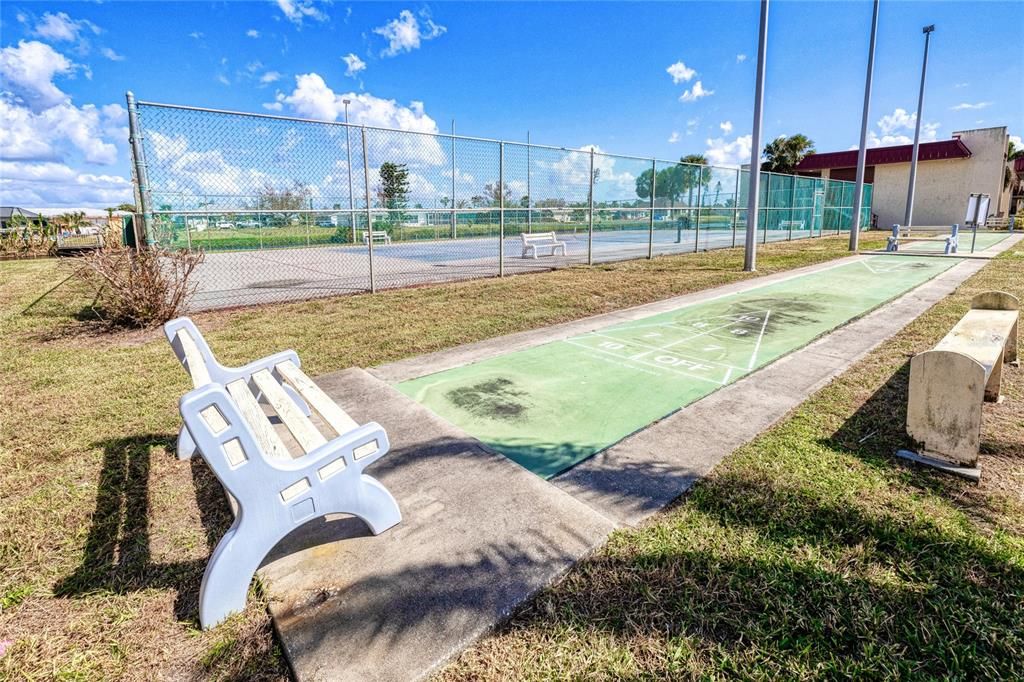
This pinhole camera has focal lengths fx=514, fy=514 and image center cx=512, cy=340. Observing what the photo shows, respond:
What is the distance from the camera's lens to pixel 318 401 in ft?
8.66

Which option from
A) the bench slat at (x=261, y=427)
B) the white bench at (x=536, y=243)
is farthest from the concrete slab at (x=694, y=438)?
the white bench at (x=536, y=243)

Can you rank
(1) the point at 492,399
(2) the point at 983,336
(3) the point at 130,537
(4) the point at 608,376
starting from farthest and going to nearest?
(4) the point at 608,376, (1) the point at 492,399, (2) the point at 983,336, (3) the point at 130,537

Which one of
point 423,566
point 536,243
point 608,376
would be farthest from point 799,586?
point 536,243

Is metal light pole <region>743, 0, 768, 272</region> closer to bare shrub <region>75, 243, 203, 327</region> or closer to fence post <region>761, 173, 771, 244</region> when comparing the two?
fence post <region>761, 173, 771, 244</region>

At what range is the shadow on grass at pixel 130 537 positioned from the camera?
2.13m

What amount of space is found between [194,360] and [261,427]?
2.39 feet

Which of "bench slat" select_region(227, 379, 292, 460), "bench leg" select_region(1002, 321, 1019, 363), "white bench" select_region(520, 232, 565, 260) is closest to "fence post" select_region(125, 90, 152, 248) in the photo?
"bench slat" select_region(227, 379, 292, 460)

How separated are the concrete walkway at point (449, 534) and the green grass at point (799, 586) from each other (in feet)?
0.45

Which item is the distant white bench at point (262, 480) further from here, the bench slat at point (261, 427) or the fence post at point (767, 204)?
the fence post at point (767, 204)

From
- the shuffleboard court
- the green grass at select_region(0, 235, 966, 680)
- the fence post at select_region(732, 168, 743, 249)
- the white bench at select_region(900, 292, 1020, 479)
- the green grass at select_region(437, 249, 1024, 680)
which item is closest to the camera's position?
the green grass at select_region(437, 249, 1024, 680)

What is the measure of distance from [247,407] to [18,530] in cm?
138

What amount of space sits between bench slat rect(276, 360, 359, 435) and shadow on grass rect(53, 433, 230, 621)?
71cm

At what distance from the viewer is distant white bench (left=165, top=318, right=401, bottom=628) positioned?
1.77 meters

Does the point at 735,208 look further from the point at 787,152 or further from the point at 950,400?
the point at 787,152
